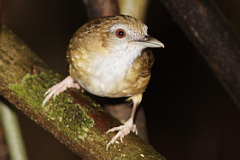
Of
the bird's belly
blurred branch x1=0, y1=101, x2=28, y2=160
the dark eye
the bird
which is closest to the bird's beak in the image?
the bird

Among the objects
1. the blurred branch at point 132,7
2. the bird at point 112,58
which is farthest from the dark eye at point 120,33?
the blurred branch at point 132,7

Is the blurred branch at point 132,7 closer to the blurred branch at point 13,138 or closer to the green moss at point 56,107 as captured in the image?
the green moss at point 56,107

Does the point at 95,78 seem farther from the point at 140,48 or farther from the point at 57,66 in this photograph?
the point at 57,66

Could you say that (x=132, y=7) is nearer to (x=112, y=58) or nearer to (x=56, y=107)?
(x=112, y=58)

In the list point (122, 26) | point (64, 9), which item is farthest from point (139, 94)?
point (64, 9)

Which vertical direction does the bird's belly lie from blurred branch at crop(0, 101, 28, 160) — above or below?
above

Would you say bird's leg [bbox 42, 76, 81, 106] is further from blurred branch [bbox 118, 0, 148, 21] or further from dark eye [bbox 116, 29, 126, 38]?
blurred branch [bbox 118, 0, 148, 21]

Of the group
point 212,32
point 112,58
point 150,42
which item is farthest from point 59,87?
point 212,32
